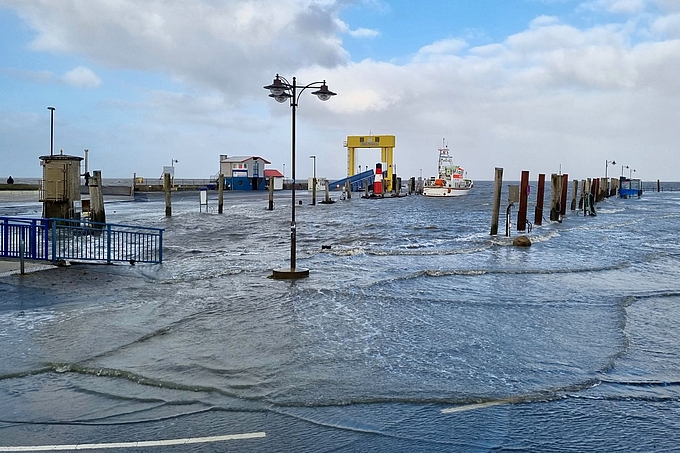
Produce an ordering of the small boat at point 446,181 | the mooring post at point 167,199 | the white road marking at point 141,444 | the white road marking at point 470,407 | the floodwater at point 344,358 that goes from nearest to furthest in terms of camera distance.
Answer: the white road marking at point 141,444, the floodwater at point 344,358, the white road marking at point 470,407, the mooring post at point 167,199, the small boat at point 446,181

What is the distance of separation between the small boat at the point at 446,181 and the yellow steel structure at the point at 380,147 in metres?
7.48

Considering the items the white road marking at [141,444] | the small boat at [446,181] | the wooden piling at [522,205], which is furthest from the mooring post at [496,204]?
the small boat at [446,181]

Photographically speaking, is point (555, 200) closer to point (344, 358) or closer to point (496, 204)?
point (496, 204)

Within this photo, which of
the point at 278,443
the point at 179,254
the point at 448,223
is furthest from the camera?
the point at 448,223

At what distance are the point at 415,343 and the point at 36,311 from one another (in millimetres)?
6992

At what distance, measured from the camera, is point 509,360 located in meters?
9.26

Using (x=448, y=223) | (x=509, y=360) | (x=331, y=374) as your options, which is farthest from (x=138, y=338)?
(x=448, y=223)

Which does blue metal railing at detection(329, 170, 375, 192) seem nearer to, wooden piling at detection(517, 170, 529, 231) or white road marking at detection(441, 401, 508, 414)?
wooden piling at detection(517, 170, 529, 231)

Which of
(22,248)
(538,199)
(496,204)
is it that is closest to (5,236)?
(22,248)

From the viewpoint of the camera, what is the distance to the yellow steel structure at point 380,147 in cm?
9431

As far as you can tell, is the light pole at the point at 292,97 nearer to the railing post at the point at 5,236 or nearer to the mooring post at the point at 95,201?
the railing post at the point at 5,236

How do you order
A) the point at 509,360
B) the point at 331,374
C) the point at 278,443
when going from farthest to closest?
the point at 509,360
the point at 331,374
the point at 278,443

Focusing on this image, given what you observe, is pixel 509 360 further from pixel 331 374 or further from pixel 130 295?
pixel 130 295

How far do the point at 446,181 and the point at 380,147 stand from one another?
37.3 ft
